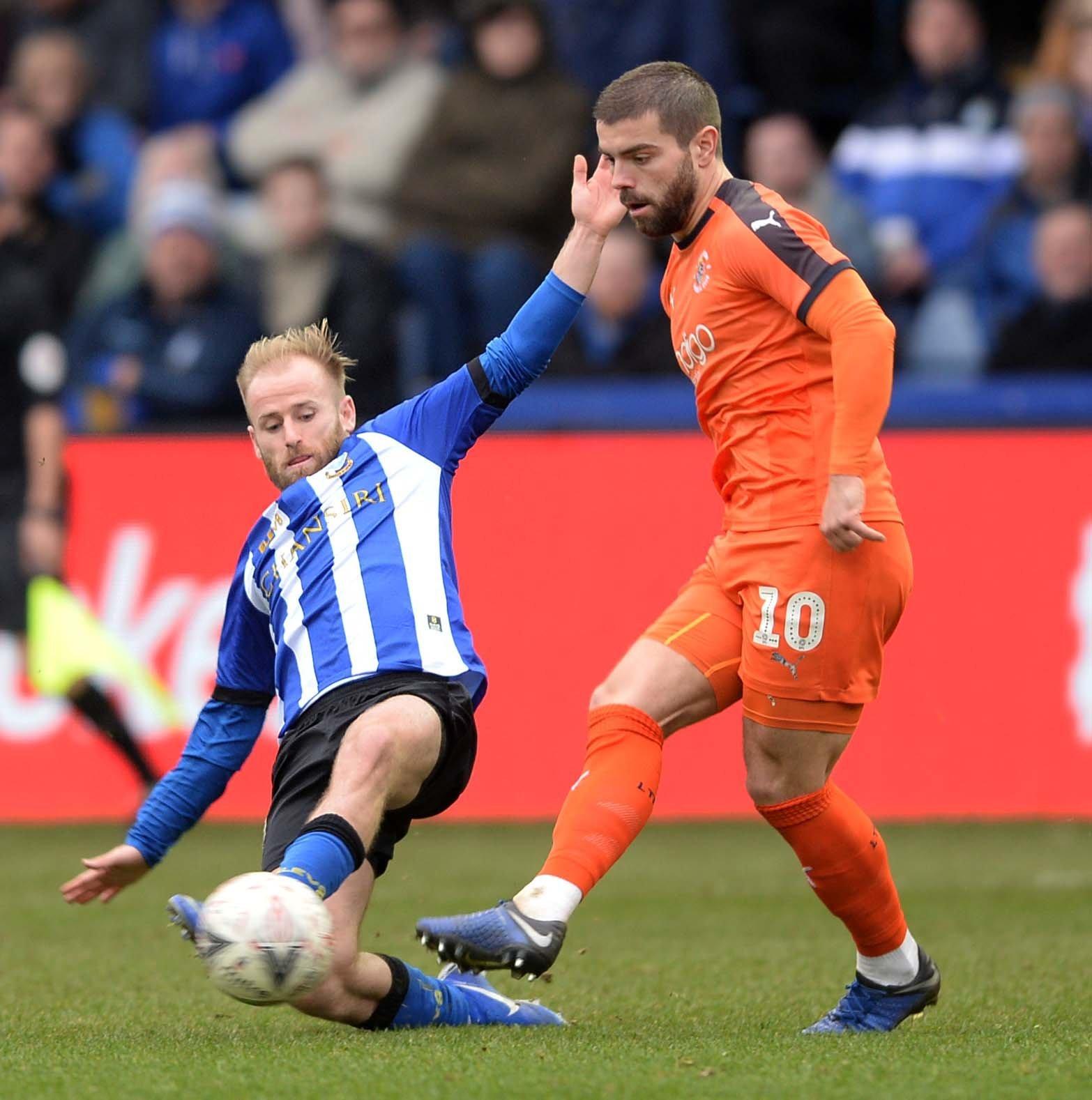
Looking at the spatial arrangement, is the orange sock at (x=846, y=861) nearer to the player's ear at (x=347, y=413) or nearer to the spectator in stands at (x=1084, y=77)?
the player's ear at (x=347, y=413)

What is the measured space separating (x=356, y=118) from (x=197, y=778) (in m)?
7.45

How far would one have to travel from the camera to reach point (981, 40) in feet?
36.4

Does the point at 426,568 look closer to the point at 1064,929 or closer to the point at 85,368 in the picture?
the point at 1064,929

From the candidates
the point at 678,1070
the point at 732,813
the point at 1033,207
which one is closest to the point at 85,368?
the point at 732,813

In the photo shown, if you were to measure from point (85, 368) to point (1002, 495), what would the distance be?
4.75 meters

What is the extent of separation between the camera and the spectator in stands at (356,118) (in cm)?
1102

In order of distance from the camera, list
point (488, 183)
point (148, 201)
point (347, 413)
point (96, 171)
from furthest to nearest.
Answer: point (96, 171) → point (148, 201) → point (488, 183) → point (347, 413)

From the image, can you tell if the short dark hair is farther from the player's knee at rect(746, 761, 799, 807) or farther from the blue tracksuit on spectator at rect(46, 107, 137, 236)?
the blue tracksuit on spectator at rect(46, 107, 137, 236)

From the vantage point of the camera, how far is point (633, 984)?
5.18m

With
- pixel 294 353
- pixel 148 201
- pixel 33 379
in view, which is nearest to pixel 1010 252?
pixel 148 201

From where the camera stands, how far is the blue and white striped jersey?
13.9 feet

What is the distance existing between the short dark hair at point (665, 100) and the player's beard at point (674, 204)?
65 millimetres

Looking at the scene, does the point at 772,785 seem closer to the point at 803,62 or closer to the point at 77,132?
the point at 803,62

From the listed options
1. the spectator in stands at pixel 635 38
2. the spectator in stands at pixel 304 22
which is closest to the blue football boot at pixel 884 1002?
the spectator in stands at pixel 635 38
